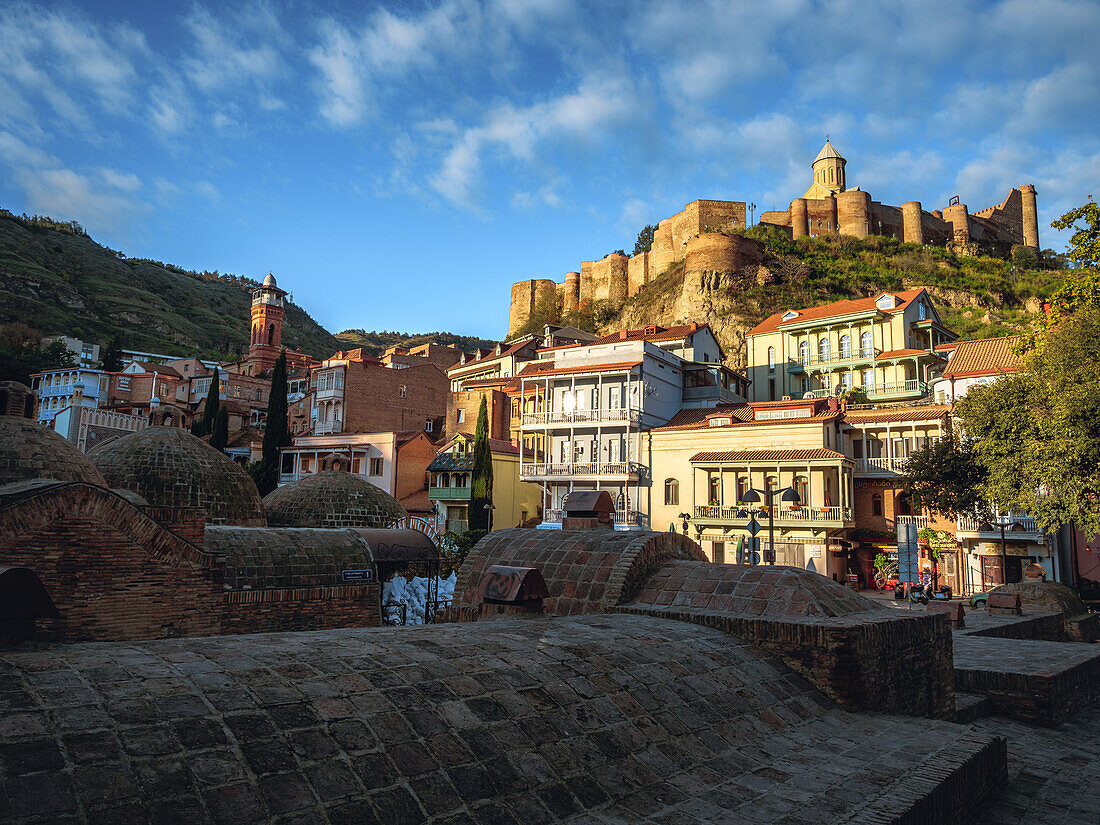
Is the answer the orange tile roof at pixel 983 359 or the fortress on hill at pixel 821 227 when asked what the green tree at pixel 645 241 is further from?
the orange tile roof at pixel 983 359

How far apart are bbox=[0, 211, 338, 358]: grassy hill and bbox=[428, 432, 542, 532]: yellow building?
201 ft

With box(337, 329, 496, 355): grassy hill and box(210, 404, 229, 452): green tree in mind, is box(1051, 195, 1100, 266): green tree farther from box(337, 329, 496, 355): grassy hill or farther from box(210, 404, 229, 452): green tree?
box(337, 329, 496, 355): grassy hill

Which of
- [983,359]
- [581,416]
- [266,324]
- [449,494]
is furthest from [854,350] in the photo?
[266,324]

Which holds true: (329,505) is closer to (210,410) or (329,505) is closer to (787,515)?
(787,515)

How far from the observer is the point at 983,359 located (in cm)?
3459

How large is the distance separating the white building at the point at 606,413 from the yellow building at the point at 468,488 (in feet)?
4.68

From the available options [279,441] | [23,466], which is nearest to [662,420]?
[279,441]

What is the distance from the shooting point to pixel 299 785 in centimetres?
360

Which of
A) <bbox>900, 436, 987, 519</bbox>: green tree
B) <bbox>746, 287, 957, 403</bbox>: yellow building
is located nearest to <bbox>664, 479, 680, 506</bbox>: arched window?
<bbox>900, 436, 987, 519</bbox>: green tree

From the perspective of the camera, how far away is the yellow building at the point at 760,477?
30.7 m

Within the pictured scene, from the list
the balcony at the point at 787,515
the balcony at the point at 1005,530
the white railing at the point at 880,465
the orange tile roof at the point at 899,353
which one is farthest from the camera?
the orange tile roof at the point at 899,353

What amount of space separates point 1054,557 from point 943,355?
1518cm

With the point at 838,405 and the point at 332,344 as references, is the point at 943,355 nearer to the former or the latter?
the point at 838,405

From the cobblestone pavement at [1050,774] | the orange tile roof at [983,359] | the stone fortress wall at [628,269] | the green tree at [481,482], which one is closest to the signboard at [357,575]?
the cobblestone pavement at [1050,774]
